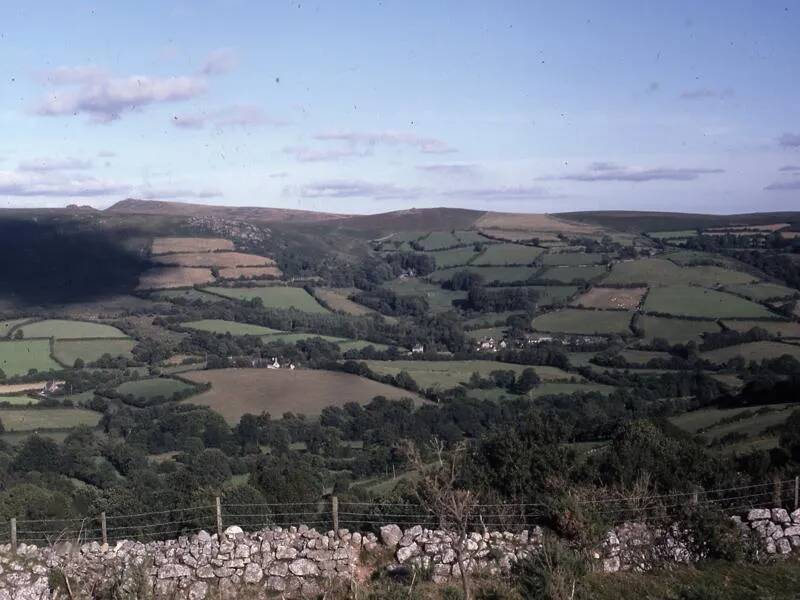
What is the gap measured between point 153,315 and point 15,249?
20.7 m

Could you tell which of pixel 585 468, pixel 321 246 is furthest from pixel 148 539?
pixel 321 246

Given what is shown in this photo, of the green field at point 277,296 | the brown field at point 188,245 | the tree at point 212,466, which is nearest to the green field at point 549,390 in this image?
the tree at point 212,466

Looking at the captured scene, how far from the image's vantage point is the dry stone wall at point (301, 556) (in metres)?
11.8

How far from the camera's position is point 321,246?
9731 cm

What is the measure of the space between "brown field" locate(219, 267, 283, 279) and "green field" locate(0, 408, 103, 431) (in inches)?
1331

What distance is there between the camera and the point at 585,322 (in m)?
59.1

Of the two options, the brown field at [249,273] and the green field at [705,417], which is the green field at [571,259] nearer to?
the brown field at [249,273]

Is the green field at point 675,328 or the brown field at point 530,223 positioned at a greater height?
the brown field at point 530,223

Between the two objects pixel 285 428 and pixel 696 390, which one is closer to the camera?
pixel 285 428

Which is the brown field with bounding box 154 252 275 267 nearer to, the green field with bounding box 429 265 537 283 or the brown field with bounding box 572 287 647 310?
the green field with bounding box 429 265 537 283

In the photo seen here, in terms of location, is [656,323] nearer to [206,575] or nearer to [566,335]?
[566,335]

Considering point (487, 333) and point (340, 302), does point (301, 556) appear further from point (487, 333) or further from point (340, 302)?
point (340, 302)

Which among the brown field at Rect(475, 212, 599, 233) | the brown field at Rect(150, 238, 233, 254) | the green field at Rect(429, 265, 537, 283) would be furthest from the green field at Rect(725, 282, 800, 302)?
the brown field at Rect(150, 238, 233, 254)

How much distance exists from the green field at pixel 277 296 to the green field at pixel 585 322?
2034 centimetres
